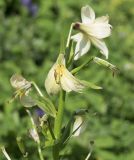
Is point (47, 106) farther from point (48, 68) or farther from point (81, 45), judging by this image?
point (48, 68)

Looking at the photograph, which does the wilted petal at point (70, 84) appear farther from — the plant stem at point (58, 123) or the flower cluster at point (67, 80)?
the plant stem at point (58, 123)

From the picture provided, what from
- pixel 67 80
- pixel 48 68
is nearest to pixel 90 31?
pixel 67 80

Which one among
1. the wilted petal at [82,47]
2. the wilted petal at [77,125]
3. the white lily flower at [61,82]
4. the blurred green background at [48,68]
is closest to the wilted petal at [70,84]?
the white lily flower at [61,82]

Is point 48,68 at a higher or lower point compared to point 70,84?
lower

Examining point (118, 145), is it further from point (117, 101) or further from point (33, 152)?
point (33, 152)

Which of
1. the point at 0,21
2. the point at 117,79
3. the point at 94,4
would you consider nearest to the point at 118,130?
the point at 117,79

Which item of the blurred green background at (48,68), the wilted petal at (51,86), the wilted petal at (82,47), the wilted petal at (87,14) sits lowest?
the blurred green background at (48,68)
